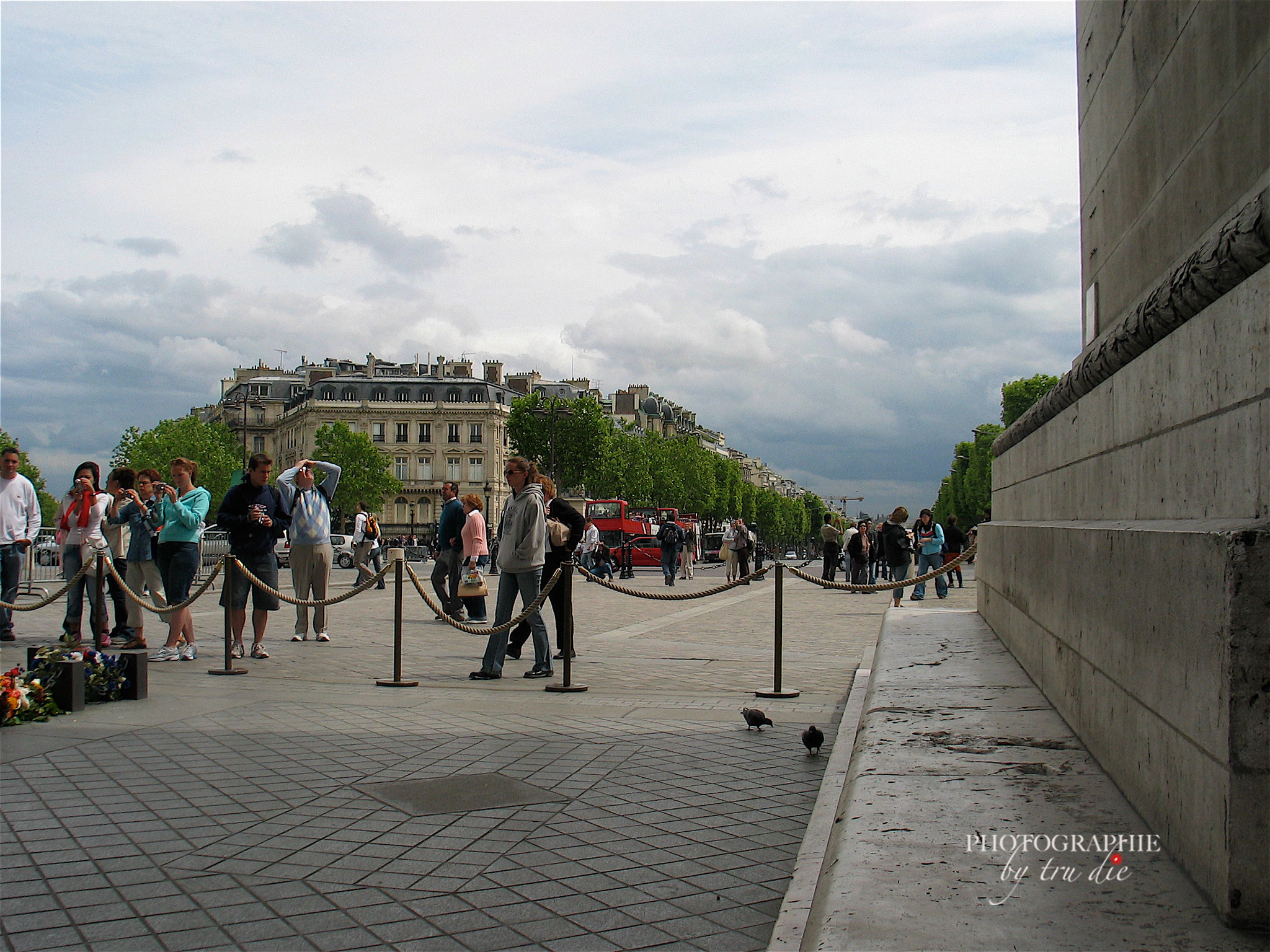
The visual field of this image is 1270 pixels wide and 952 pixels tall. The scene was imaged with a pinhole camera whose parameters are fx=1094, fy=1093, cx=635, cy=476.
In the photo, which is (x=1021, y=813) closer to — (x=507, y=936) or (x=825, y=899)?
(x=825, y=899)

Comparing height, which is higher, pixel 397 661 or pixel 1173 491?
pixel 1173 491

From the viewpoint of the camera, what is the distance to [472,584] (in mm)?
12594

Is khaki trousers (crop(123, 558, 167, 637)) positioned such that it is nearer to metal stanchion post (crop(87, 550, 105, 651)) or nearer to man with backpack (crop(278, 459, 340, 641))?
metal stanchion post (crop(87, 550, 105, 651))

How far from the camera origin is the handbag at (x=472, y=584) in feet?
41.0

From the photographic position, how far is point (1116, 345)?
4020mm

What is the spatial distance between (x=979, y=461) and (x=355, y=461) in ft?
161

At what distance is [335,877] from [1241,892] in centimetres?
292

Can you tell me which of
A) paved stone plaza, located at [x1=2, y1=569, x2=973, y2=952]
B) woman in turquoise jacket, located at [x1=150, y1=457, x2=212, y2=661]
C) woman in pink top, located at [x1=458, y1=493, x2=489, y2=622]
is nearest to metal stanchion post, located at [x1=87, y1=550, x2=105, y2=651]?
woman in turquoise jacket, located at [x1=150, y1=457, x2=212, y2=661]

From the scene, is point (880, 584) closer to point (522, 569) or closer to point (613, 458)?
point (522, 569)

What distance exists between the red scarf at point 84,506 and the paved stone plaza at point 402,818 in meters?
3.08

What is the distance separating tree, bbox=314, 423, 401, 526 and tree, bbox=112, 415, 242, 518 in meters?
7.19

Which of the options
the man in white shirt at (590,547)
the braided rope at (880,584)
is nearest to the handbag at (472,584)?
the braided rope at (880,584)

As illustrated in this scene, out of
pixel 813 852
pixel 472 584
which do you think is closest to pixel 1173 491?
pixel 813 852

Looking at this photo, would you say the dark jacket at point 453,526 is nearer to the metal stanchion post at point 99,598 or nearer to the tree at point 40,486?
the metal stanchion post at point 99,598
